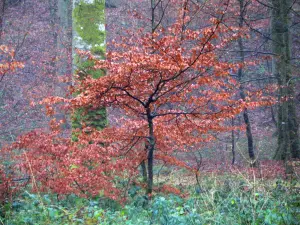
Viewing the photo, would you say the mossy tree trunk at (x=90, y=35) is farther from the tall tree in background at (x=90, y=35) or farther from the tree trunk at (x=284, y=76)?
the tree trunk at (x=284, y=76)

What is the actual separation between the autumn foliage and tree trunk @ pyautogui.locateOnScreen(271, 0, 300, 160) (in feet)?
6.34

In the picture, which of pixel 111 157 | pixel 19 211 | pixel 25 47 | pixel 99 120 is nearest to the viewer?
pixel 19 211

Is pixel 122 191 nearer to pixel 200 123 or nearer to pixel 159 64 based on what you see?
pixel 200 123

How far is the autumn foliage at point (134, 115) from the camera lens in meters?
7.39

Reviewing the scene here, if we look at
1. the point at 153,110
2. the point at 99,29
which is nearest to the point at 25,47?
the point at 99,29

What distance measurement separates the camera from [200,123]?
8750 millimetres

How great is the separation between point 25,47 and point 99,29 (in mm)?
13849

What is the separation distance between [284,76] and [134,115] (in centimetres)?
369

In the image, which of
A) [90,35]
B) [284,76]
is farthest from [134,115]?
[284,76]

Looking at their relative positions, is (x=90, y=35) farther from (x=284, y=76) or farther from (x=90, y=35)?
(x=284, y=76)

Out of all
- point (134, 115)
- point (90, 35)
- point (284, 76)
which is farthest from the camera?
point (90, 35)

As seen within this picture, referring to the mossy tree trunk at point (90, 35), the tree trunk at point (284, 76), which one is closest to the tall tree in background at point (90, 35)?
the mossy tree trunk at point (90, 35)

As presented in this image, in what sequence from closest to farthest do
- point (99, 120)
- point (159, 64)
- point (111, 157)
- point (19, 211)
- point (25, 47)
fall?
point (19, 211), point (159, 64), point (111, 157), point (99, 120), point (25, 47)

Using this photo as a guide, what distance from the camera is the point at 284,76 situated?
33.7 feet
